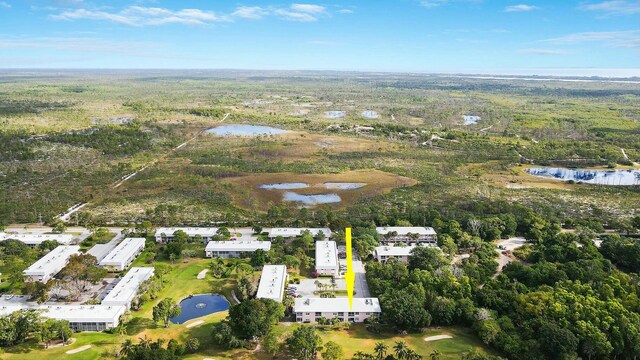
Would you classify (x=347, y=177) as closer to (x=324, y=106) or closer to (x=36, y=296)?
(x=36, y=296)

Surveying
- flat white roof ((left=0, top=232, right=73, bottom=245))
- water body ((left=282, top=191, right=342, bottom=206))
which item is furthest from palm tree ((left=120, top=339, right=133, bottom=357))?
water body ((left=282, top=191, right=342, bottom=206))

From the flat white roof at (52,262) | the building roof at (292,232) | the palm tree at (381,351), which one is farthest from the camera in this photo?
the building roof at (292,232)

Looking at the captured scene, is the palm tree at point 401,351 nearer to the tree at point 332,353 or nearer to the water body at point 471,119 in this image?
the tree at point 332,353

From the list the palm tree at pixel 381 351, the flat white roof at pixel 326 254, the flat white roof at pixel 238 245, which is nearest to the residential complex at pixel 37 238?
the flat white roof at pixel 238 245

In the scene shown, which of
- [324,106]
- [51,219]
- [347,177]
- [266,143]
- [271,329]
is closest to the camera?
[271,329]

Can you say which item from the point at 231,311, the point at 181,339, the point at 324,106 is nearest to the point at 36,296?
the point at 181,339

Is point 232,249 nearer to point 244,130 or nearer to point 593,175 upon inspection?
point 593,175

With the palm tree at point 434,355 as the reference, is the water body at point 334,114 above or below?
above
